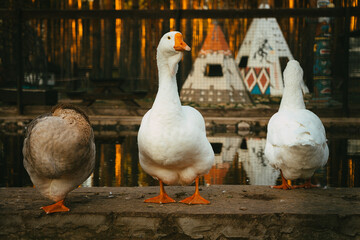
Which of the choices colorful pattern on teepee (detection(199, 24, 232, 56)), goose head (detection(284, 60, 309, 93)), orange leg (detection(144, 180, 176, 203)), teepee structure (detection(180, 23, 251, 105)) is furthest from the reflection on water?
colorful pattern on teepee (detection(199, 24, 232, 56))

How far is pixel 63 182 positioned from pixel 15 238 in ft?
2.02

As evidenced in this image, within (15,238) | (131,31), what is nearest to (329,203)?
(15,238)

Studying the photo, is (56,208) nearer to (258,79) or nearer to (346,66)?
(346,66)

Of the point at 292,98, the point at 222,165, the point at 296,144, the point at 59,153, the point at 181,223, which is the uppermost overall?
the point at 292,98

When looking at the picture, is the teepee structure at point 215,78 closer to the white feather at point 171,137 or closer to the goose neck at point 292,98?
the goose neck at point 292,98

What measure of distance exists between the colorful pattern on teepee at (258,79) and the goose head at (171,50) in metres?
14.6

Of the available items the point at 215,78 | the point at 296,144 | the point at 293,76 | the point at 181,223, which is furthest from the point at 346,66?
the point at 181,223

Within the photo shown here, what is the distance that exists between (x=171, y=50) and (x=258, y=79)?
14.8 meters

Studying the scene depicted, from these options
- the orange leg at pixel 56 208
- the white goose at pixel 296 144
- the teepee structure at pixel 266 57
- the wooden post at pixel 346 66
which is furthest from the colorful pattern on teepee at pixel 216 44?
the orange leg at pixel 56 208

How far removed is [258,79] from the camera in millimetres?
19406

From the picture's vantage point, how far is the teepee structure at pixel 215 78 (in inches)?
627

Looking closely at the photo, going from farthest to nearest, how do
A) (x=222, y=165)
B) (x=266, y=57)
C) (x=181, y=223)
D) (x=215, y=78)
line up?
(x=266, y=57) → (x=215, y=78) → (x=222, y=165) → (x=181, y=223)

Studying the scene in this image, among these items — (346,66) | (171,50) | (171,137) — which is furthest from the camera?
(346,66)

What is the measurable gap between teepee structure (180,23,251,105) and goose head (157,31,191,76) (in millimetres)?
10694
